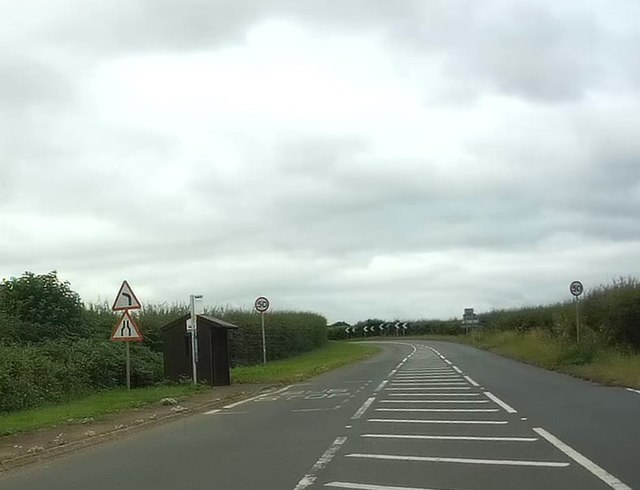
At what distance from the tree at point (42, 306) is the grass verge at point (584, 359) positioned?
57.7 feet

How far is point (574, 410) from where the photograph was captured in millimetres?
16125

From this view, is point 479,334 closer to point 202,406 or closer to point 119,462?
point 202,406

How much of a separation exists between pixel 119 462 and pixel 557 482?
610 cm

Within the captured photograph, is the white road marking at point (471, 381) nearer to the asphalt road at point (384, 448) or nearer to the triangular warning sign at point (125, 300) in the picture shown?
the asphalt road at point (384, 448)

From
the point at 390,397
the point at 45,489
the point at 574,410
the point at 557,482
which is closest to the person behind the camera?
the point at 557,482

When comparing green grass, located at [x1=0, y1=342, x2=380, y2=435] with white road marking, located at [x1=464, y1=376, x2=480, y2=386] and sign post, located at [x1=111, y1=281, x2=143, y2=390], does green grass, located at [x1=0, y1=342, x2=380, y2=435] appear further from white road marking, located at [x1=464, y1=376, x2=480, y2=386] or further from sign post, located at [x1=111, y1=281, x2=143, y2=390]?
white road marking, located at [x1=464, y1=376, x2=480, y2=386]

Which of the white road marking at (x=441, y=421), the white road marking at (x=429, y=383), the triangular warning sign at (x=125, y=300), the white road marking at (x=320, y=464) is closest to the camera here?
the white road marking at (x=320, y=464)

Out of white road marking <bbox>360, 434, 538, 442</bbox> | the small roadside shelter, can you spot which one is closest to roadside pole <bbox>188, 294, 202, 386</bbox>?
the small roadside shelter

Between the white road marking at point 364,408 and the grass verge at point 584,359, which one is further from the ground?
the grass verge at point 584,359

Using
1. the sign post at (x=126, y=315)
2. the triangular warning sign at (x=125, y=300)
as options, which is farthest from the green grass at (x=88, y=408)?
the triangular warning sign at (x=125, y=300)

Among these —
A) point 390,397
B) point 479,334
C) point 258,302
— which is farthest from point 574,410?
point 479,334

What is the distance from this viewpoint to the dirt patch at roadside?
1256 centimetres

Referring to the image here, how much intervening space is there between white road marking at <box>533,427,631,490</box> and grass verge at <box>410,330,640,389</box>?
32.4ft

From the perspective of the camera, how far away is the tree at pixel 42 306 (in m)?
27.8
